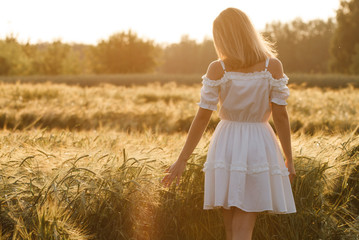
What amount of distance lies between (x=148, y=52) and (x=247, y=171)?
155 ft

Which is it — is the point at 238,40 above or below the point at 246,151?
above

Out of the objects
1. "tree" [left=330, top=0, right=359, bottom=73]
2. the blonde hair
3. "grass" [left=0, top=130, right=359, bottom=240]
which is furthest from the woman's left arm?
"tree" [left=330, top=0, right=359, bottom=73]

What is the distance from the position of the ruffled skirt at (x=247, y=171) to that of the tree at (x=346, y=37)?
130ft

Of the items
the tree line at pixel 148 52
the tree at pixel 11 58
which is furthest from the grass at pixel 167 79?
the tree at pixel 11 58

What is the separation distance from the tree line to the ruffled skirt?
3361 cm

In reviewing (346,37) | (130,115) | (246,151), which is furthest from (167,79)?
(246,151)

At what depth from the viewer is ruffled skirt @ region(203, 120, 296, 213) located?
2520 millimetres

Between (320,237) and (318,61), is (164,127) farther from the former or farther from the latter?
(318,61)

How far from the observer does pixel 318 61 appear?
2090 inches

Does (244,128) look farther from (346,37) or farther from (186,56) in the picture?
(186,56)

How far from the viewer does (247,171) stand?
2.54 meters

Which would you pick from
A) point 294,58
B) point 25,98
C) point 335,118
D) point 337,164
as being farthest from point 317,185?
point 294,58

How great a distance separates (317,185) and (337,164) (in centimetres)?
38

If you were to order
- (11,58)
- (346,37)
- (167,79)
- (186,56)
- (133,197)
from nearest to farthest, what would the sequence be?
(133,197) < (167,79) < (346,37) < (11,58) < (186,56)
